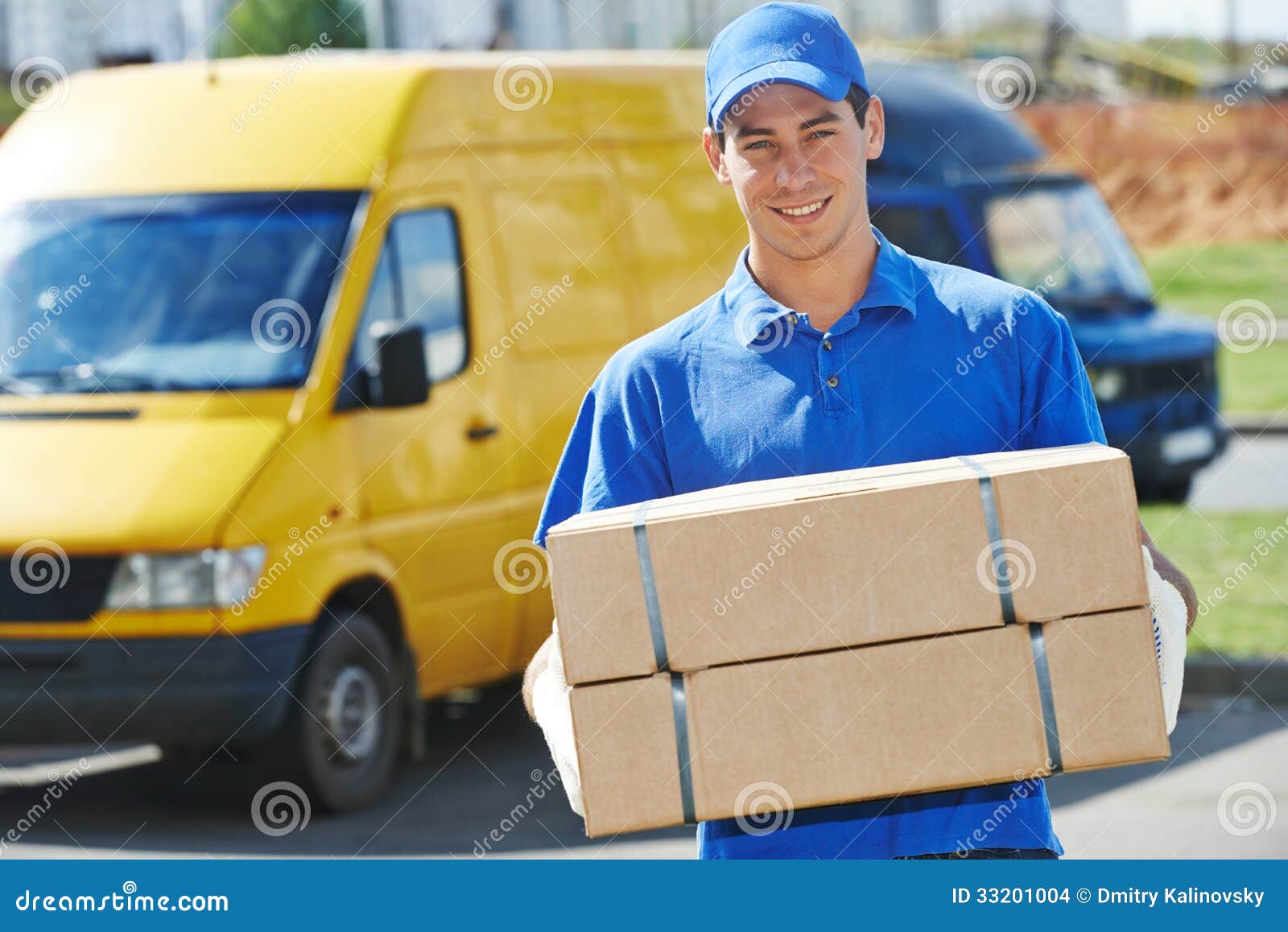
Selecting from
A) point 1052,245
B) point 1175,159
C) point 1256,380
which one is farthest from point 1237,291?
point 1052,245

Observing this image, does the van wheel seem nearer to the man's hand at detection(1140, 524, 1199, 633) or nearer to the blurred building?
the man's hand at detection(1140, 524, 1199, 633)

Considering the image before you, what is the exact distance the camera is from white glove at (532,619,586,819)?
8.74 ft

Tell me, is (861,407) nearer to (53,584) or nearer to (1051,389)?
(1051,389)

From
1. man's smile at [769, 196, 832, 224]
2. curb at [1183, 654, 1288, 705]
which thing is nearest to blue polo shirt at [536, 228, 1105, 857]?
man's smile at [769, 196, 832, 224]

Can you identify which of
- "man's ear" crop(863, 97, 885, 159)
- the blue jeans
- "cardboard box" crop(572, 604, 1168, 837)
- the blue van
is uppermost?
the blue van

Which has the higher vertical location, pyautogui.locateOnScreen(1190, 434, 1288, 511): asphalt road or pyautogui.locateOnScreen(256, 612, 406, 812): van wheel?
pyautogui.locateOnScreen(1190, 434, 1288, 511): asphalt road

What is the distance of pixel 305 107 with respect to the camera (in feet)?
26.7

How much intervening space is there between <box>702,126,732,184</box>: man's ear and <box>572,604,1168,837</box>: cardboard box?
0.87 meters

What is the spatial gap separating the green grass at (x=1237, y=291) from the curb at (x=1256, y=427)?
42 centimetres

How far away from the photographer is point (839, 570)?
2633 mm

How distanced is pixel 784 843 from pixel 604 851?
4170mm

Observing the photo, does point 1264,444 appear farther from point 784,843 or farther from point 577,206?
point 784,843
